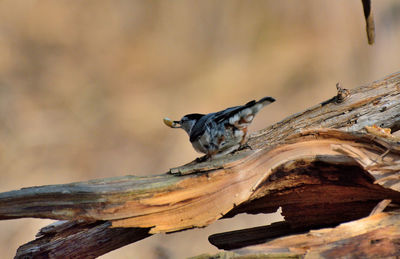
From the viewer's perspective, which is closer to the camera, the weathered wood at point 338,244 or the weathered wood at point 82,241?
the weathered wood at point 338,244

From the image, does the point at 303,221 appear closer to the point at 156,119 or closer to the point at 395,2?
the point at 156,119

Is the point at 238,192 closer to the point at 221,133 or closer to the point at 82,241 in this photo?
the point at 221,133

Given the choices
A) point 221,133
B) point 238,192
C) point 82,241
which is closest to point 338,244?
point 238,192

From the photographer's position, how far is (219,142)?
5.76 ft

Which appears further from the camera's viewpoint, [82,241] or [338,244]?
[82,241]

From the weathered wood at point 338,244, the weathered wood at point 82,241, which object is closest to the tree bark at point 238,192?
the weathered wood at point 82,241

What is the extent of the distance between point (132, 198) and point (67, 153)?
2.08m

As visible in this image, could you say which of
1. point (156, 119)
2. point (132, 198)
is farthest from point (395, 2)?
point (132, 198)

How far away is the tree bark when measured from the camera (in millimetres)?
1444

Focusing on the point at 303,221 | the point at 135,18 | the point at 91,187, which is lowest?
the point at 303,221

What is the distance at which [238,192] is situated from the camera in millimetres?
1496

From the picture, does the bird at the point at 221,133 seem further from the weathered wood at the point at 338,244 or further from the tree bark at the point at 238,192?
the weathered wood at the point at 338,244

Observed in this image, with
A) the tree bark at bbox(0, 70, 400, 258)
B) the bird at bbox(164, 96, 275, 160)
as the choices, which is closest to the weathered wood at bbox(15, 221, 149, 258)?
the tree bark at bbox(0, 70, 400, 258)

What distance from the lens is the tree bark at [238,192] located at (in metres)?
1.44
